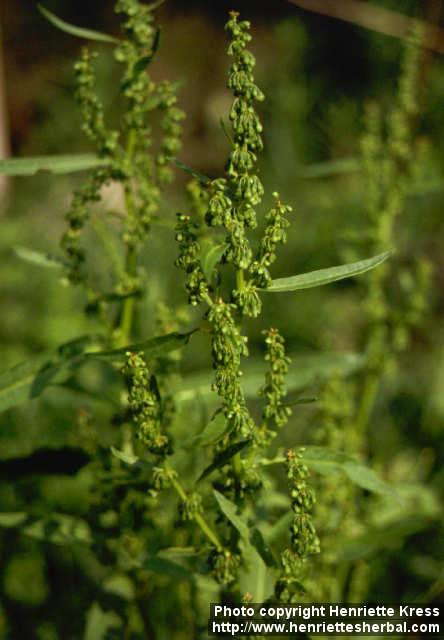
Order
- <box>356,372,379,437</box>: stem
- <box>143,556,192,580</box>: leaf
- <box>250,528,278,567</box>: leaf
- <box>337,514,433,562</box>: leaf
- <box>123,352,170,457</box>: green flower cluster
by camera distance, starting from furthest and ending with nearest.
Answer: <box>356,372,379,437</box>: stem
<box>337,514,433,562</box>: leaf
<box>143,556,192,580</box>: leaf
<box>250,528,278,567</box>: leaf
<box>123,352,170,457</box>: green flower cluster

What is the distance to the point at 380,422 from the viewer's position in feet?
10.2

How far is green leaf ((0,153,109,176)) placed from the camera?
4.80ft

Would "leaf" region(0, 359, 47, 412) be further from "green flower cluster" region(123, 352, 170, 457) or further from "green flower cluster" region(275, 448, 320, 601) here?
"green flower cluster" region(275, 448, 320, 601)

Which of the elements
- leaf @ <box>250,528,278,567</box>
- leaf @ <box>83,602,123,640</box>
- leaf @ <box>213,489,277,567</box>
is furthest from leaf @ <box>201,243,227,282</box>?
leaf @ <box>83,602,123,640</box>

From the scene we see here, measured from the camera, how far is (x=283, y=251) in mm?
3801

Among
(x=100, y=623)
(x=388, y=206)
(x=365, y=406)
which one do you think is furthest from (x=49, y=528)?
(x=388, y=206)

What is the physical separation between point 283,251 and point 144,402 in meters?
2.69

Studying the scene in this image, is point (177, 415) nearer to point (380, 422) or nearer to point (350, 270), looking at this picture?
point (350, 270)

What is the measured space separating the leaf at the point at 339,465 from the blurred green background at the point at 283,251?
0.53 m

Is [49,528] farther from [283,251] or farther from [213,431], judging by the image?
[283,251]

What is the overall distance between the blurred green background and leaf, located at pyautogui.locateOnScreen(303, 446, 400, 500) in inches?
20.7

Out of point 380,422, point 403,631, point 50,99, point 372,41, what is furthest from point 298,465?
point 372,41

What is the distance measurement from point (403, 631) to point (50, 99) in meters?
→ 3.76

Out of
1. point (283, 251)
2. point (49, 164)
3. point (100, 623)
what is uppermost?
point (283, 251)
